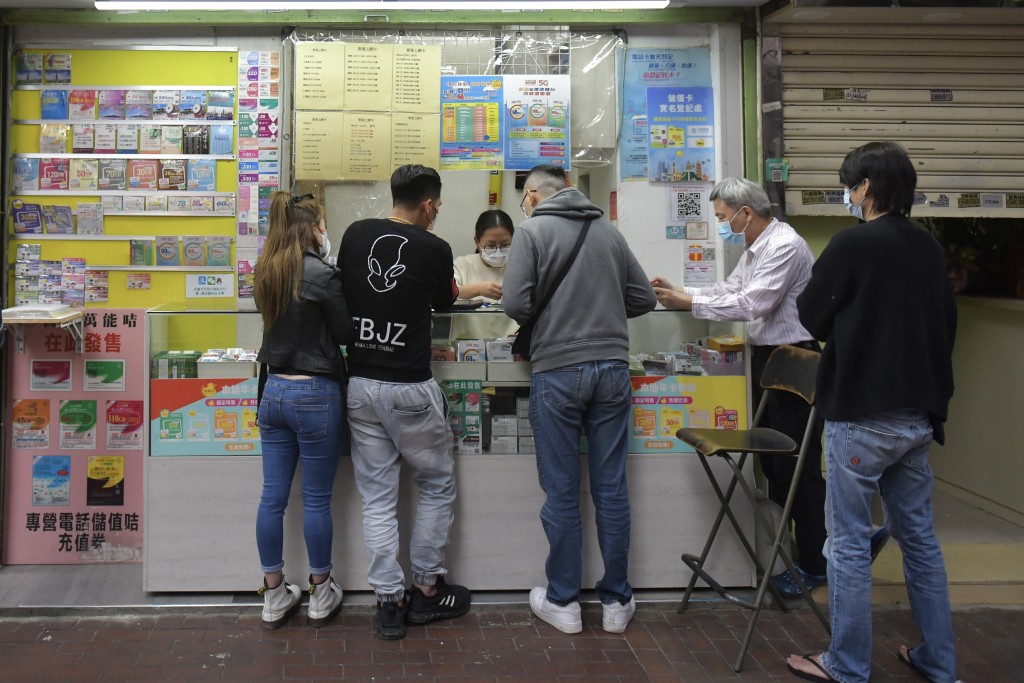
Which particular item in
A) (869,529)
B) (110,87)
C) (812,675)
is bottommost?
(812,675)

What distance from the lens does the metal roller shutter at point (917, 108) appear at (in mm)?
4727

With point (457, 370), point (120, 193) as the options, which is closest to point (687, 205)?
point (457, 370)

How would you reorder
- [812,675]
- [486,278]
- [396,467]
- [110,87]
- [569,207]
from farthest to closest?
[486,278] < [110,87] < [396,467] < [569,207] < [812,675]

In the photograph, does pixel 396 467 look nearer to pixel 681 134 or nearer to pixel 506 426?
pixel 506 426

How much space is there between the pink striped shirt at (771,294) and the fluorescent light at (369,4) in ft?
4.24

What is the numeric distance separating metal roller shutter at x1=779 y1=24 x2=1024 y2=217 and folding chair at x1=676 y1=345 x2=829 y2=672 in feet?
3.61

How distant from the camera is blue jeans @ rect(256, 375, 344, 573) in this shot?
3807mm

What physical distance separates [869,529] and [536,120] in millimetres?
2569

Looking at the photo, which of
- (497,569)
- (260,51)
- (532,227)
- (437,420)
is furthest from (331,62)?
(497,569)

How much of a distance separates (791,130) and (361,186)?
223cm

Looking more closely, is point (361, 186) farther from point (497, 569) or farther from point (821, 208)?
point (821, 208)

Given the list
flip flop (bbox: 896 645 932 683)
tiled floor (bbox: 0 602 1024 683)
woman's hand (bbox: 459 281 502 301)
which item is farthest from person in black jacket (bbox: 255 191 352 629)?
flip flop (bbox: 896 645 932 683)

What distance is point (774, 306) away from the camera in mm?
4219

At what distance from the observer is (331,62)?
185 inches
